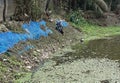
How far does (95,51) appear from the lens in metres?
15.0

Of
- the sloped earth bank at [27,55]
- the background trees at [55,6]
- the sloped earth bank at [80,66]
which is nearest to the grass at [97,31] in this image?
the background trees at [55,6]

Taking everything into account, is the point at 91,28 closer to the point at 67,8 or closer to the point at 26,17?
the point at 67,8

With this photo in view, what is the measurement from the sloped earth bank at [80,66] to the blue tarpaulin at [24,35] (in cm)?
133

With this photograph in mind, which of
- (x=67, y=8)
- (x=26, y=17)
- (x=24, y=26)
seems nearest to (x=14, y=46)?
(x=24, y=26)

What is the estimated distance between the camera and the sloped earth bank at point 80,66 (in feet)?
32.4

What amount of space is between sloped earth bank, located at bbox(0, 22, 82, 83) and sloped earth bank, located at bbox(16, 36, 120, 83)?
0.32m

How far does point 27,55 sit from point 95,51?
392 centimetres

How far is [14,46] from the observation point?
12.3 m

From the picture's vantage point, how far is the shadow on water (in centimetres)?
1325

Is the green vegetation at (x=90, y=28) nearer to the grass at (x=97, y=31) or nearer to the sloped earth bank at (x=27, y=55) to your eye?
the grass at (x=97, y=31)

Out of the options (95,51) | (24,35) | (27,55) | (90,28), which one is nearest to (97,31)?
(90,28)

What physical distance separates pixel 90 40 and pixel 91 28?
516 centimetres

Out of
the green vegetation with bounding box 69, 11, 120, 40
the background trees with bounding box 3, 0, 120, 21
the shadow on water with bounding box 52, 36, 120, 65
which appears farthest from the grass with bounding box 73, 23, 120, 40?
the background trees with bounding box 3, 0, 120, 21

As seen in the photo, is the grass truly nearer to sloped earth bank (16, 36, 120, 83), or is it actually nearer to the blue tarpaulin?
the blue tarpaulin
